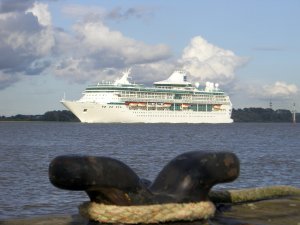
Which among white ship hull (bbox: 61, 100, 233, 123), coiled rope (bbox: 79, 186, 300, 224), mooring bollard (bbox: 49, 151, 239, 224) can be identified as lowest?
coiled rope (bbox: 79, 186, 300, 224)

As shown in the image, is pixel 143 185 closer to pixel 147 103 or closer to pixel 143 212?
pixel 143 212

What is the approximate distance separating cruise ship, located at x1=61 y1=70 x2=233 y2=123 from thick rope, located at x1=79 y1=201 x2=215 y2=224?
283 ft

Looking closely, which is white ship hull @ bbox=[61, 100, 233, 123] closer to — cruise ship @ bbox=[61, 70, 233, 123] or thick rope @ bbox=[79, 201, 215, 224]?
cruise ship @ bbox=[61, 70, 233, 123]

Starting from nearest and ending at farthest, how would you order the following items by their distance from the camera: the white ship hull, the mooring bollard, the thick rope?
1. the mooring bollard
2. the thick rope
3. the white ship hull

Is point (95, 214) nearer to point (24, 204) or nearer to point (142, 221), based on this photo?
point (142, 221)

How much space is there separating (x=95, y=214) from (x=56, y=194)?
819 centimetres

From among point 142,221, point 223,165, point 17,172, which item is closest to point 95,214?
point 142,221

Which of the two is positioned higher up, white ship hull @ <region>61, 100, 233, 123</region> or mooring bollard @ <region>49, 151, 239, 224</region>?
white ship hull @ <region>61, 100, 233, 123</region>

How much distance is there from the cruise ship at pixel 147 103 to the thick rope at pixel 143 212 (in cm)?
8611

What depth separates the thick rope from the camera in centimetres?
361

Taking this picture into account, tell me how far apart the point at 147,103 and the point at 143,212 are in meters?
89.6

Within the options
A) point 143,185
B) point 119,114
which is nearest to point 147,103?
point 119,114

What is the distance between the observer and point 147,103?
93.2 m

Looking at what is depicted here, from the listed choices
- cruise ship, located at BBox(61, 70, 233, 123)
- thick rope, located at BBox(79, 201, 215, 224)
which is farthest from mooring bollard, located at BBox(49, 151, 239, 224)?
cruise ship, located at BBox(61, 70, 233, 123)
